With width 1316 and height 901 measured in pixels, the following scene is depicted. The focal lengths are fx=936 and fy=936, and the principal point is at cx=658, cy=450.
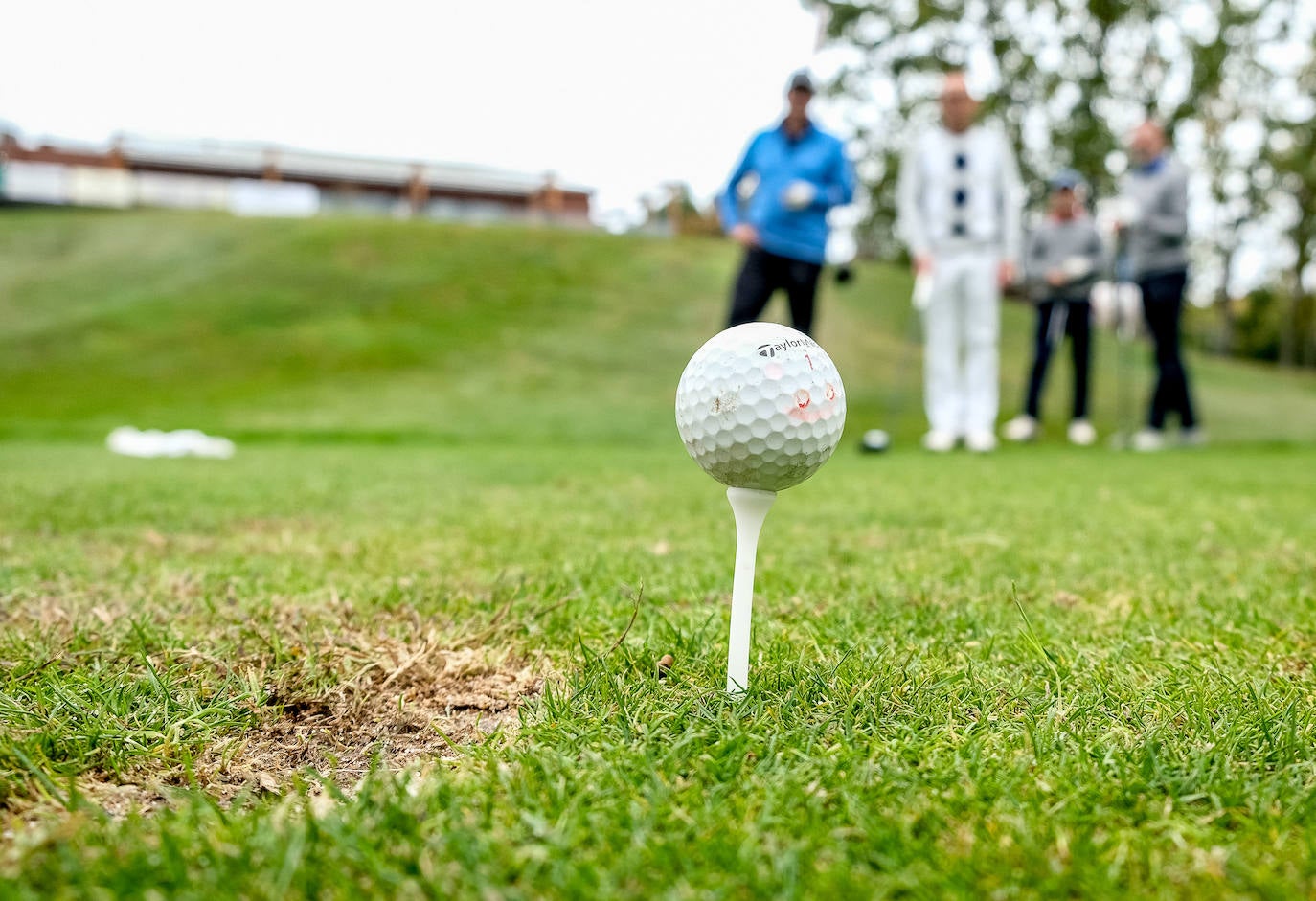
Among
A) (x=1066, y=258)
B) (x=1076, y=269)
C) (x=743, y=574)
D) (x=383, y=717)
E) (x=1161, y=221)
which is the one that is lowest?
(x=383, y=717)

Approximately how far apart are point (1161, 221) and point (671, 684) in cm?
803

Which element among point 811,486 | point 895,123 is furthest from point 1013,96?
point 811,486

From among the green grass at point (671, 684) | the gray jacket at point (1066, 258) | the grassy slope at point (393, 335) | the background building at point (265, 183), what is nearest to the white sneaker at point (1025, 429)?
the gray jacket at point (1066, 258)

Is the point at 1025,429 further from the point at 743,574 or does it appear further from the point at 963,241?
the point at 743,574

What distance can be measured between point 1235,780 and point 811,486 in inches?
154

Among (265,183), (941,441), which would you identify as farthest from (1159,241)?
(265,183)

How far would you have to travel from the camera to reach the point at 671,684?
1.78 m

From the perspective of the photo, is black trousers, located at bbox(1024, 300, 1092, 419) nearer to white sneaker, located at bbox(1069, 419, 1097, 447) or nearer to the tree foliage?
white sneaker, located at bbox(1069, 419, 1097, 447)

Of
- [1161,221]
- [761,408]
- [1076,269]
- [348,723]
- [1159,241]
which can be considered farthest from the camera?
[1076,269]

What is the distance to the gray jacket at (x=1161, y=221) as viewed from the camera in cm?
809

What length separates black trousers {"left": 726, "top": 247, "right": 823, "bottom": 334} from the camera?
6586 mm

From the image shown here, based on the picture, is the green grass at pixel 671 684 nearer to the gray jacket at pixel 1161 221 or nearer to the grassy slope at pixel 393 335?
the gray jacket at pixel 1161 221

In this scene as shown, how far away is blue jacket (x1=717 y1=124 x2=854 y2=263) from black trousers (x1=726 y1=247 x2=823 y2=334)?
8cm

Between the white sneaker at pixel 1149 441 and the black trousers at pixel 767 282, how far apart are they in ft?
12.4
